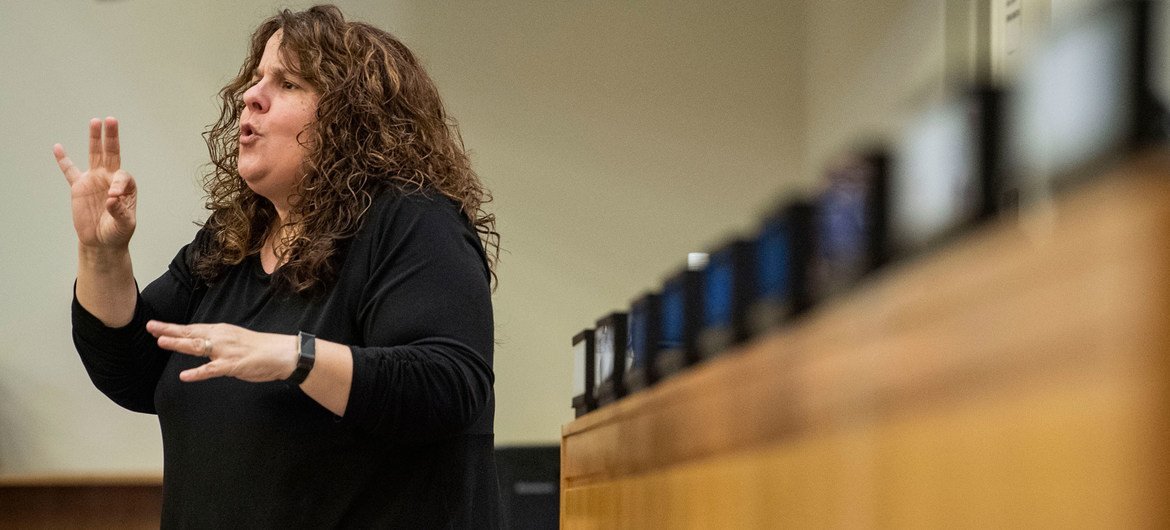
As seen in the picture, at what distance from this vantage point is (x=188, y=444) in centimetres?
141

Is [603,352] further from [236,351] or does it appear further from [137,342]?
[236,351]

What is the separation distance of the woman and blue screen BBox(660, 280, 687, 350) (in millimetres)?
319

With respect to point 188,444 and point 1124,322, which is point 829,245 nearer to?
point 1124,322

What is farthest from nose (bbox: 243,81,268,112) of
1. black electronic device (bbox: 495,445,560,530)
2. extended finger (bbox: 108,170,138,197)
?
black electronic device (bbox: 495,445,560,530)

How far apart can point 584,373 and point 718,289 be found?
1.18 metres

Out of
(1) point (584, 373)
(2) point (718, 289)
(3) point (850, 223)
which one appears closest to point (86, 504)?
(1) point (584, 373)

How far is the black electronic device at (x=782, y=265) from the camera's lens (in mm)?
1083

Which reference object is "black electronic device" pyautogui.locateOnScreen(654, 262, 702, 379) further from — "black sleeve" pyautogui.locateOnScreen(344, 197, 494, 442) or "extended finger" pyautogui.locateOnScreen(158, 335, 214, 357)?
"extended finger" pyautogui.locateOnScreen(158, 335, 214, 357)

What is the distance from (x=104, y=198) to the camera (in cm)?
166

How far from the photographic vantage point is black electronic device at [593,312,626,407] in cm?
218

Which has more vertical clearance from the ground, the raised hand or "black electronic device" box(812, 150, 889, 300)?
the raised hand

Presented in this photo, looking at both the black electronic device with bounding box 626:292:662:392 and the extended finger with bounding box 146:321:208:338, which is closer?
the extended finger with bounding box 146:321:208:338

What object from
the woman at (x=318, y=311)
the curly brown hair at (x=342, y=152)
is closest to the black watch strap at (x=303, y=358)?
the woman at (x=318, y=311)

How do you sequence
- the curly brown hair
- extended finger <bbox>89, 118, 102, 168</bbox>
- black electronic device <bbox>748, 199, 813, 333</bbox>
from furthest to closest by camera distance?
extended finger <bbox>89, 118, 102, 168</bbox> < the curly brown hair < black electronic device <bbox>748, 199, 813, 333</bbox>
